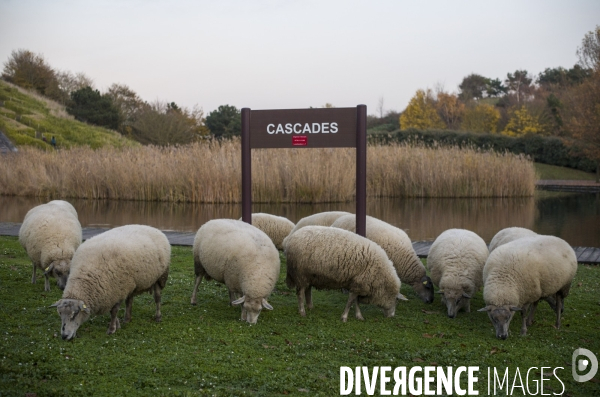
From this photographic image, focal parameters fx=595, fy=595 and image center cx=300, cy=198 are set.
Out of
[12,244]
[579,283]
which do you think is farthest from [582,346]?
Answer: [12,244]

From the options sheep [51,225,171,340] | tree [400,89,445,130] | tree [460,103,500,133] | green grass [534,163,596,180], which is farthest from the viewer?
tree [400,89,445,130]

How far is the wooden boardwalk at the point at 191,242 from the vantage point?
421 inches

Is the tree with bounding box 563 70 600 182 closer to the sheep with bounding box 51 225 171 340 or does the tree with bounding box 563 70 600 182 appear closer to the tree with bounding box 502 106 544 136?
the tree with bounding box 502 106 544 136

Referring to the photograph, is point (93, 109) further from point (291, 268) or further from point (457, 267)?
point (457, 267)

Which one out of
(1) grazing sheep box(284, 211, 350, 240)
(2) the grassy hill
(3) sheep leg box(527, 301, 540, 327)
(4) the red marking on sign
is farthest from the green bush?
(3) sheep leg box(527, 301, 540, 327)

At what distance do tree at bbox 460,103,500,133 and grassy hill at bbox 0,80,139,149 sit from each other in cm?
2711

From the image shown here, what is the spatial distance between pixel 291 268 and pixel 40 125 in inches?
1702

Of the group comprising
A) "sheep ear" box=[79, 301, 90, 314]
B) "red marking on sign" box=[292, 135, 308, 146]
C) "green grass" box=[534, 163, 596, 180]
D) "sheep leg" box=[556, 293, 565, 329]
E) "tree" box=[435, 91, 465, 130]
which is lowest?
"sheep leg" box=[556, 293, 565, 329]

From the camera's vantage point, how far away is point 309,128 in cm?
910

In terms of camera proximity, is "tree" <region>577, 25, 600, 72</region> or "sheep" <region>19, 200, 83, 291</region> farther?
"tree" <region>577, 25, 600, 72</region>

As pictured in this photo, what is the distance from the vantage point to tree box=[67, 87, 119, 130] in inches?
2007

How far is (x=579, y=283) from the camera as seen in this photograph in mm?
8852

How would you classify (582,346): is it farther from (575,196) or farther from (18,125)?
(18,125)

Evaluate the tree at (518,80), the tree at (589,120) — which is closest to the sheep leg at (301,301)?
the tree at (589,120)
